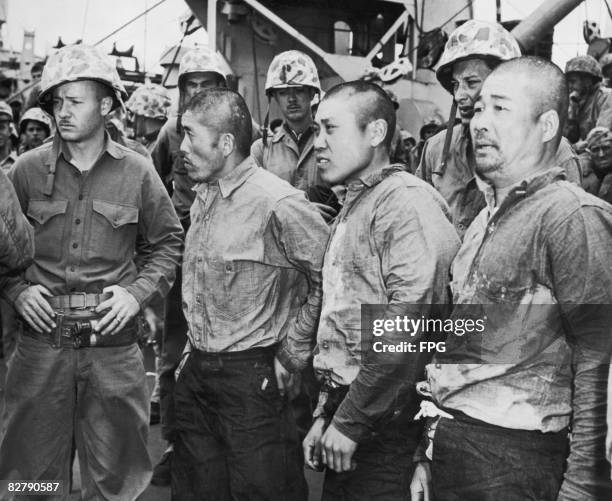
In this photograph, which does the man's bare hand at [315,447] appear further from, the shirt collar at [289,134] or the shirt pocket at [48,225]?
the shirt collar at [289,134]

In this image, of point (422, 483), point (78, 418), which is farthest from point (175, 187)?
point (422, 483)

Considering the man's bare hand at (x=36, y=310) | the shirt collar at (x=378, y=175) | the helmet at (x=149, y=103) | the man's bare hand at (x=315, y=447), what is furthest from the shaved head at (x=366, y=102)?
the helmet at (x=149, y=103)

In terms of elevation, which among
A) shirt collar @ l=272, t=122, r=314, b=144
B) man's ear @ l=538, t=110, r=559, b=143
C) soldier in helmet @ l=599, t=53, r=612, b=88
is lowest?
man's ear @ l=538, t=110, r=559, b=143

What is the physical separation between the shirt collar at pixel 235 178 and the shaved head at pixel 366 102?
0.67m

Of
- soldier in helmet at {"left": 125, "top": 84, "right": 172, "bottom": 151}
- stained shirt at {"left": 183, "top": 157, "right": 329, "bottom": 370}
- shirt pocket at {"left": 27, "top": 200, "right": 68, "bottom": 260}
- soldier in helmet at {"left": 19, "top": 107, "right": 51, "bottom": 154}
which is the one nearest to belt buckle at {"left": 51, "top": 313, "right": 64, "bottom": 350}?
shirt pocket at {"left": 27, "top": 200, "right": 68, "bottom": 260}

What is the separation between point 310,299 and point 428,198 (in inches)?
29.7

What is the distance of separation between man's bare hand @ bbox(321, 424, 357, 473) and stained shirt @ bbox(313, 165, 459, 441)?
0.03m

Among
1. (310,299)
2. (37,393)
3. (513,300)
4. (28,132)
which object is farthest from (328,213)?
(28,132)

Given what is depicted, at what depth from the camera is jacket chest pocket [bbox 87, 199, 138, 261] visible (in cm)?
374

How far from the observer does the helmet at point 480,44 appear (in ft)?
12.7

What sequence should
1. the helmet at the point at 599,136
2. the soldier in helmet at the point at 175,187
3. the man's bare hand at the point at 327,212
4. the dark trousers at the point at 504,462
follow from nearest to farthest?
1. the dark trousers at the point at 504,462
2. the man's bare hand at the point at 327,212
3. the soldier in helmet at the point at 175,187
4. the helmet at the point at 599,136

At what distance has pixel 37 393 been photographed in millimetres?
3582

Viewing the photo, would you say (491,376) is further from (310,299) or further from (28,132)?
(28,132)

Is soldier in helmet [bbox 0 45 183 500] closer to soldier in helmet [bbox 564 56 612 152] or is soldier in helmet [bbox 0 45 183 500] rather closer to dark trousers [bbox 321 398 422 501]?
dark trousers [bbox 321 398 422 501]
